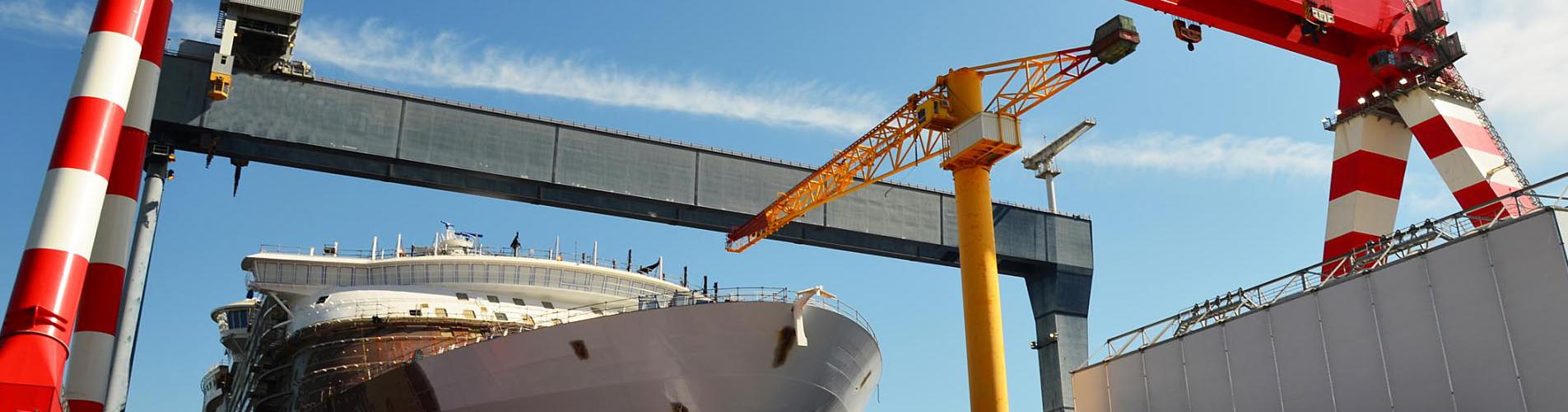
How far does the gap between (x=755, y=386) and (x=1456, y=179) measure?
61.4 ft

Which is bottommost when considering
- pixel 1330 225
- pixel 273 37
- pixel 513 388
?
pixel 513 388

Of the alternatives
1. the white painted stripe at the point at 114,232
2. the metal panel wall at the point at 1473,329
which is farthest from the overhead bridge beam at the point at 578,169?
the metal panel wall at the point at 1473,329

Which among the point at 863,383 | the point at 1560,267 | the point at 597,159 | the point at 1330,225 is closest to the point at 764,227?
the point at 597,159

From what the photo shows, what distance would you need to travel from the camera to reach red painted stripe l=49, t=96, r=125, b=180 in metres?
12.1

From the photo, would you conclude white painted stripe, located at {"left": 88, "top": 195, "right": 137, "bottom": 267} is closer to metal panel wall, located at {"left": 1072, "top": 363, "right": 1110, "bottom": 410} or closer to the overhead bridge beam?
the overhead bridge beam

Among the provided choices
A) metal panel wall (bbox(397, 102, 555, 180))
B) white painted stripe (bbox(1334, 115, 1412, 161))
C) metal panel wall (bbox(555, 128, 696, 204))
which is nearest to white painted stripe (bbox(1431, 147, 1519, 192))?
white painted stripe (bbox(1334, 115, 1412, 161))

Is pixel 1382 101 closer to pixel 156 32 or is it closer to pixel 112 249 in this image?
pixel 156 32

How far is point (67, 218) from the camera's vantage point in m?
11.9

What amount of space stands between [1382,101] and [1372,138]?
3.69ft

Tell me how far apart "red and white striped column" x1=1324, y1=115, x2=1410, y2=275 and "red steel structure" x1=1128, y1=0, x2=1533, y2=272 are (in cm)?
3

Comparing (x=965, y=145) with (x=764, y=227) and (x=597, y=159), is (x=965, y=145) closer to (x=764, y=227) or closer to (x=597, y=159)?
(x=764, y=227)

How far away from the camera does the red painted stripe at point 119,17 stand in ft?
42.6

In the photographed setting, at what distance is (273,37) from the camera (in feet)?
86.8

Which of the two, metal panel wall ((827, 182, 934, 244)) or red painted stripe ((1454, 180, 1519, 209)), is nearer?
red painted stripe ((1454, 180, 1519, 209))
